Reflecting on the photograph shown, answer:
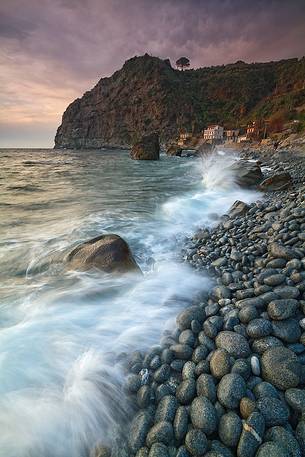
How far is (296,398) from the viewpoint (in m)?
1.97

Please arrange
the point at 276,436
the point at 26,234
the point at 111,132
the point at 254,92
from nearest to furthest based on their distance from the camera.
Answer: the point at 276,436 < the point at 26,234 < the point at 254,92 < the point at 111,132

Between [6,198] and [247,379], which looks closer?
[247,379]

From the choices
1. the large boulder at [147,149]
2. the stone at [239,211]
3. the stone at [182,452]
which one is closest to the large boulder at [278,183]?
the stone at [239,211]

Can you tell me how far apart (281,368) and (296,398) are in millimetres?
227

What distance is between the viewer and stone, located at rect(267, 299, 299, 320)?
259 cm

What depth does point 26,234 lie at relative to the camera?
27.2 feet

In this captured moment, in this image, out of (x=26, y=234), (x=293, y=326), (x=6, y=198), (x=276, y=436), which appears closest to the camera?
(x=276, y=436)

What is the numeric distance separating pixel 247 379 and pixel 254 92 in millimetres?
130946

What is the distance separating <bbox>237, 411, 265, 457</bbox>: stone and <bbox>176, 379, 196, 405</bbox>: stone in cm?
49

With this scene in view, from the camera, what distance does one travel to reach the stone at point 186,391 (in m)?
2.24

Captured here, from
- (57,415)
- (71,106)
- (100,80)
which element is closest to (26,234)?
(57,415)

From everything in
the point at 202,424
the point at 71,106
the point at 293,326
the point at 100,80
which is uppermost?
the point at 100,80

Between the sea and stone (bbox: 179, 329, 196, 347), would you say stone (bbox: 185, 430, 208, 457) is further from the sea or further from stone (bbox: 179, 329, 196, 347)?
stone (bbox: 179, 329, 196, 347)

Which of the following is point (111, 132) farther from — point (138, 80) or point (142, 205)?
point (142, 205)
